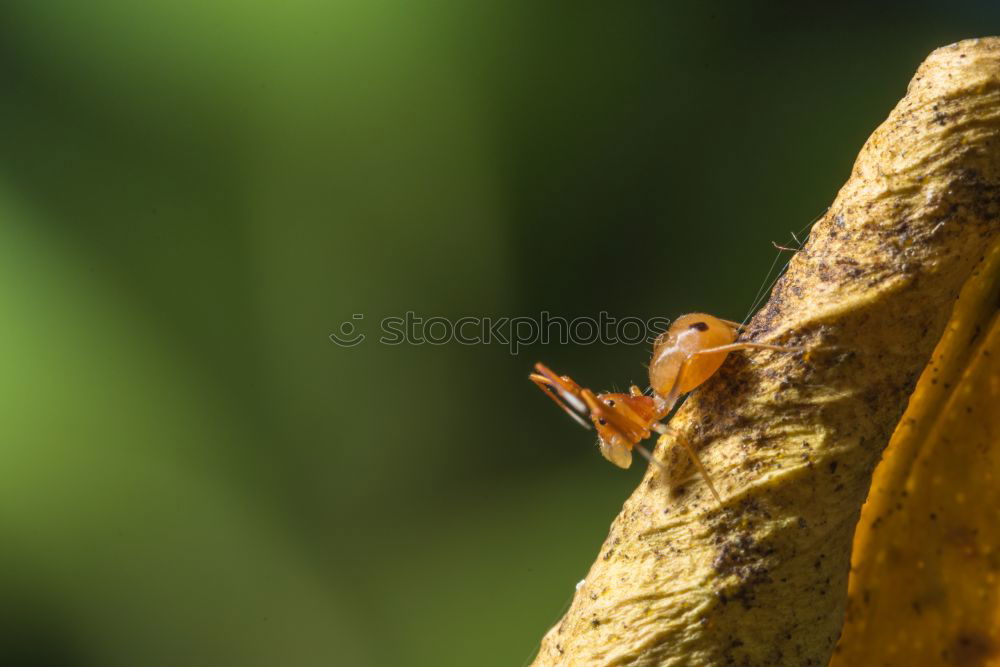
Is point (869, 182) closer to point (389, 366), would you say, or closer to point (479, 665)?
point (389, 366)

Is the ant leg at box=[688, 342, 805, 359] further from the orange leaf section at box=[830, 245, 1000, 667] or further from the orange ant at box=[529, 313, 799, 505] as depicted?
the orange leaf section at box=[830, 245, 1000, 667]

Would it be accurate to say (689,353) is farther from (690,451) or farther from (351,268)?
(351,268)

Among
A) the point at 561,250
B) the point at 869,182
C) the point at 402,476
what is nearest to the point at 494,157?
the point at 561,250

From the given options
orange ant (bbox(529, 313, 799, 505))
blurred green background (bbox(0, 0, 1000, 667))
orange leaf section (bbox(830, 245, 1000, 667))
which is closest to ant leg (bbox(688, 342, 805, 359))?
orange ant (bbox(529, 313, 799, 505))

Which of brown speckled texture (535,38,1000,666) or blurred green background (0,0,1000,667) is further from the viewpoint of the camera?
blurred green background (0,0,1000,667)

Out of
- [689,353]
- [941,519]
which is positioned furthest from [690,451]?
[941,519]

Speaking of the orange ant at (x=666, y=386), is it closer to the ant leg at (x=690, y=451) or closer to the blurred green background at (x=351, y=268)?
the ant leg at (x=690, y=451)

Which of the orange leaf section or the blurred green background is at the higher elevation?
the blurred green background
